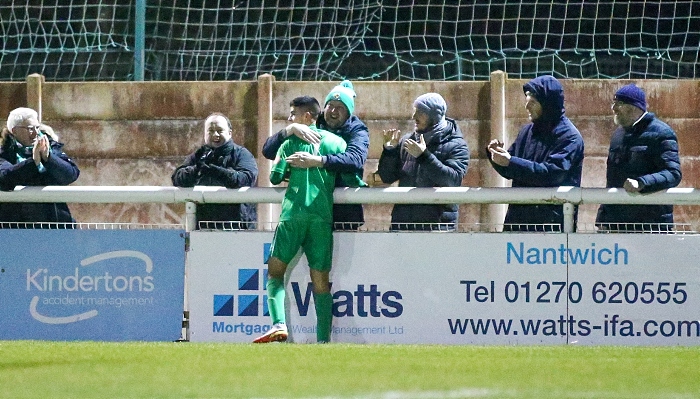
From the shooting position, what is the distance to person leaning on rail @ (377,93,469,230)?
33.6ft

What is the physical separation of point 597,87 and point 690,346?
3.92 m

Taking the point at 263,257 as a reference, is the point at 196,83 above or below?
above

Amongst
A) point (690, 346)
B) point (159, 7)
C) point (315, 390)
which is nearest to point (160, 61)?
point (159, 7)

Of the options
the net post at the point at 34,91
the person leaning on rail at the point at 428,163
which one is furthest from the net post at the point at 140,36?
the person leaning on rail at the point at 428,163

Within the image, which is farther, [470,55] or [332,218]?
[470,55]

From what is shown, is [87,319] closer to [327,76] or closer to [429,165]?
[429,165]

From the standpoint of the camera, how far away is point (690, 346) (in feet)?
32.2

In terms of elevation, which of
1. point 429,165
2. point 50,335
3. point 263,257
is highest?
point 429,165

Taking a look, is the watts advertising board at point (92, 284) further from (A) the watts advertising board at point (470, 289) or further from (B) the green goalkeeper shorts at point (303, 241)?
(B) the green goalkeeper shorts at point (303, 241)

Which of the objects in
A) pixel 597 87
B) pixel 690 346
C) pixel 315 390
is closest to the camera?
pixel 315 390

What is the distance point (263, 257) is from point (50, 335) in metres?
1.62

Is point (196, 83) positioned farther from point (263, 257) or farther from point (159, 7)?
point (263, 257)

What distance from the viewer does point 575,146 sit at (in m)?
10.1

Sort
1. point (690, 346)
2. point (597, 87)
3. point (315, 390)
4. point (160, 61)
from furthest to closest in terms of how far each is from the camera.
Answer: point (160, 61)
point (597, 87)
point (690, 346)
point (315, 390)
